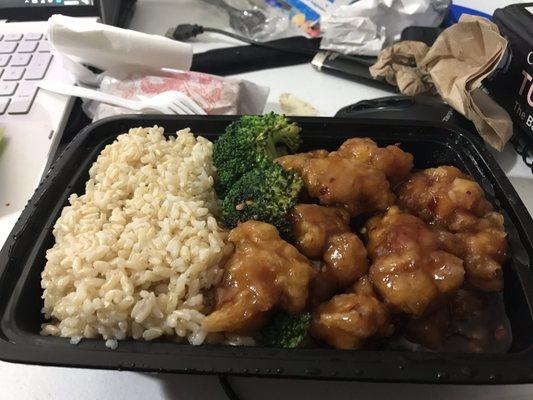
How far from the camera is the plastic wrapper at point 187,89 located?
1545mm

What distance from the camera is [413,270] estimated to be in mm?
918

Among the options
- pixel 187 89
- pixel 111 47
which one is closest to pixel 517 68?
pixel 187 89

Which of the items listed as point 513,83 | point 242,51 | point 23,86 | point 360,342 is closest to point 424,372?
point 360,342

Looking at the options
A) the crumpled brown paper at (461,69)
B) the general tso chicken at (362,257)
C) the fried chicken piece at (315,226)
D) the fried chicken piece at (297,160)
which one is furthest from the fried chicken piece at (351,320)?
the crumpled brown paper at (461,69)

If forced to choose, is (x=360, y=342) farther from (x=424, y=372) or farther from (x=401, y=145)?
(x=401, y=145)

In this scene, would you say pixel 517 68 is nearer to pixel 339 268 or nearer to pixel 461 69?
pixel 461 69

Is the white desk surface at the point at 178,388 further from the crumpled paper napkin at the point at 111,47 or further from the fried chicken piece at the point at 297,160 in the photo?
the crumpled paper napkin at the point at 111,47

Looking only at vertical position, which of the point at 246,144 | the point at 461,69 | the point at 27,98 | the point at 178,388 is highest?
the point at 461,69

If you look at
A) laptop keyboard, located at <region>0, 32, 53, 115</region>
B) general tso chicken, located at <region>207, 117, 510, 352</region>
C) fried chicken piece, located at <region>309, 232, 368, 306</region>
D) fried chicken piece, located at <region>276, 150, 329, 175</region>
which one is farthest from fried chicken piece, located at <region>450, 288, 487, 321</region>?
laptop keyboard, located at <region>0, 32, 53, 115</region>

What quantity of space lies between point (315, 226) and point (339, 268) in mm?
108

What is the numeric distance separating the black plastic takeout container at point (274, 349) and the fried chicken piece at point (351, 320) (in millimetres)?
68

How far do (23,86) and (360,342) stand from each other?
1545 mm

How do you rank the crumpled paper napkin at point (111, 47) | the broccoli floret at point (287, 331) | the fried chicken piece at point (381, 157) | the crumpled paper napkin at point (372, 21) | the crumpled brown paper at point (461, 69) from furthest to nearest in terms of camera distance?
the crumpled paper napkin at point (372, 21)
the crumpled paper napkin at point (111, 47)
the crumpled brown paper at point (461, 69)
the fried chicken piece at point (381, 157)
the broccoli floret at point (287, 331)

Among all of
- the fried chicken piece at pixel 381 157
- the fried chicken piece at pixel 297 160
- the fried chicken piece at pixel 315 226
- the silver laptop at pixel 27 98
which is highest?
the fried chicken piece at pixel 381 157
